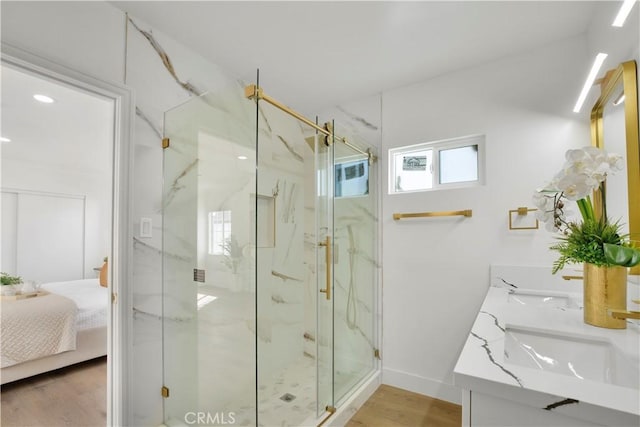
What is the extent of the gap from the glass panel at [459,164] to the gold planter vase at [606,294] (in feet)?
4.49

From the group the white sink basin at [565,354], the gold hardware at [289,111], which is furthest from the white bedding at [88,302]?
the white sink basin at [565,354]

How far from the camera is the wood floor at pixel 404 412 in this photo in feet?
6.45

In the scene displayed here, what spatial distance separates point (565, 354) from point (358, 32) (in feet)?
6.20

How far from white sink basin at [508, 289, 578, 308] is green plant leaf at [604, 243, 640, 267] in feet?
2.19

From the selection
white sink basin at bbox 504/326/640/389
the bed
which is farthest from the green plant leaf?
the bed

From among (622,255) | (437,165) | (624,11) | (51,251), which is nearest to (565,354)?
(622,255)

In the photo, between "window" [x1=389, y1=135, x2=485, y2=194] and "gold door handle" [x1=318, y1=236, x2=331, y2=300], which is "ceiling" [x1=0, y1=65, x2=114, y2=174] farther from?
"window" [x1=389, y1=135, x2=485, y2=194]

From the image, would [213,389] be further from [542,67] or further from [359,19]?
[542,67]

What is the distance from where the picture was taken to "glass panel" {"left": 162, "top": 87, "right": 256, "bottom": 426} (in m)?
1.54

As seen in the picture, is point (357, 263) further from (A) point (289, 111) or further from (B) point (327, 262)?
(A) point (289, 111)

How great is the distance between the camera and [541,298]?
1759 mm

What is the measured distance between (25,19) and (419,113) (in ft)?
7.85

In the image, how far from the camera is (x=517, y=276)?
77.7 inches

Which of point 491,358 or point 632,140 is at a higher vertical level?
point 632,140
